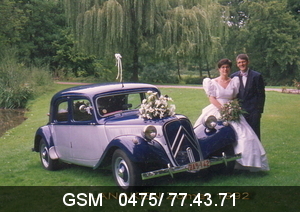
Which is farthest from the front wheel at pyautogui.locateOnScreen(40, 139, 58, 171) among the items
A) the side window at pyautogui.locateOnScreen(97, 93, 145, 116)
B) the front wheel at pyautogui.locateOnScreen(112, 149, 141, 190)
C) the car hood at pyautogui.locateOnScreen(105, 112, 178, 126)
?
the front wheel at pyautogui.locateOnScreen(112, 149, 141, 190)

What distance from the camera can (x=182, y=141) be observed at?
20.2 ft

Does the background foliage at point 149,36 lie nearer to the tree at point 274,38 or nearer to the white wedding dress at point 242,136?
the tree at point 274,38

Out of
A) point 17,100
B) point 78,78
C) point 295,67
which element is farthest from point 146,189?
point 295,67

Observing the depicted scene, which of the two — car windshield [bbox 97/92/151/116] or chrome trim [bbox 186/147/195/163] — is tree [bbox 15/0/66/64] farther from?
chrome trim [bbox 186/147/195/163]

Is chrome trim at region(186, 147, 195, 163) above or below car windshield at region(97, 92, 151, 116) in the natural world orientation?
below

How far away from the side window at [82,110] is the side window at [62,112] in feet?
0.95

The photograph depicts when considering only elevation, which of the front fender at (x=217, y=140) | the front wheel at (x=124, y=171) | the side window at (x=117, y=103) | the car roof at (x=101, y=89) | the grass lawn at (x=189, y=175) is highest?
the car roof at (x=101, y=89)

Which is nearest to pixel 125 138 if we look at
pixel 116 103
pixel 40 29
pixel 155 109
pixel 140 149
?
pixel 140 149

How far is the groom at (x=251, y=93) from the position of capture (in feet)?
22.9

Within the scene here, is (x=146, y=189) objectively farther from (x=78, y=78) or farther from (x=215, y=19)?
(x=78, y=78)

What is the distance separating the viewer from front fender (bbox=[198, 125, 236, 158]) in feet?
21.6

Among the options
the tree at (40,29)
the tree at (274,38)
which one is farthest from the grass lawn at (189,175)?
the tree at (274,38)

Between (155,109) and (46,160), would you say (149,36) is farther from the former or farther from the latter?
(155,109)

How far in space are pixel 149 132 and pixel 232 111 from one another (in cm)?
180
